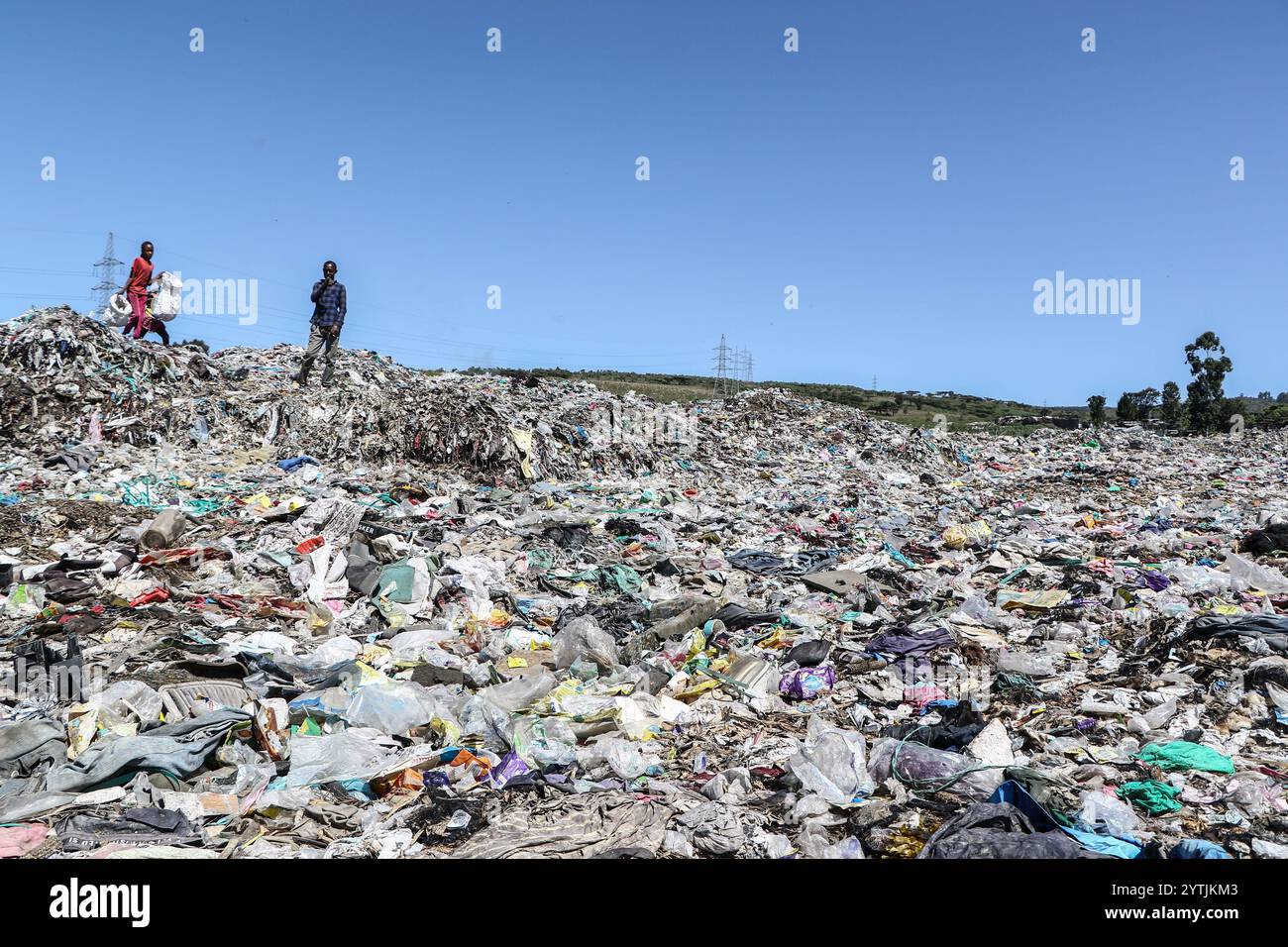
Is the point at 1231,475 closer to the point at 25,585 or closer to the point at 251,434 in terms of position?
the point at 251,434

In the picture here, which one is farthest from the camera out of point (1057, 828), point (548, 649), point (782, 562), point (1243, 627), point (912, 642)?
point (782, 562)

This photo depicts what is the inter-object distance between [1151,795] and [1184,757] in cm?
47

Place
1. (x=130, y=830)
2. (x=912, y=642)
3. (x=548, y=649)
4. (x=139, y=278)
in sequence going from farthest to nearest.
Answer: (x=139, y=278)
(x=548, y=649)
(x=912, y=642)
(x=130, y=830)

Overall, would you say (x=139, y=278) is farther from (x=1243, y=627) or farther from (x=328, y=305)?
(x=1243, y=627)

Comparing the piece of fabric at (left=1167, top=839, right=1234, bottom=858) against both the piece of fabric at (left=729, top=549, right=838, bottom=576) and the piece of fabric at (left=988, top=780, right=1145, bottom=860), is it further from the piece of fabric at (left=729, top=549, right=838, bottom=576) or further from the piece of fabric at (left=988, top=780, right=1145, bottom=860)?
the piece of fabric at (left=729, top=549, right=838, bottom=576)

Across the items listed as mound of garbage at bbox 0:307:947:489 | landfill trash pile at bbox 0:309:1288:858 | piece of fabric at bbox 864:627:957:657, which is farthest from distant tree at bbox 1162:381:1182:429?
piece of fabric at bbox 864:627:957:657

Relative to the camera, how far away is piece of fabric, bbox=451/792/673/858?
2.91 metres

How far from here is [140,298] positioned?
10.7 m

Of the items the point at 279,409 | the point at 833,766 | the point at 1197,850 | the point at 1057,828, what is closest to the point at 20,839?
the point at 833,766

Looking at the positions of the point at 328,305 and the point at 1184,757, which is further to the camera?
the point at 328,305

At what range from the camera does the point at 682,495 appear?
36.3ft

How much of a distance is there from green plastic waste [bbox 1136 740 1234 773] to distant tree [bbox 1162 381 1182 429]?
30258 millimetres

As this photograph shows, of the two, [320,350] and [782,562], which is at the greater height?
[320,350]
